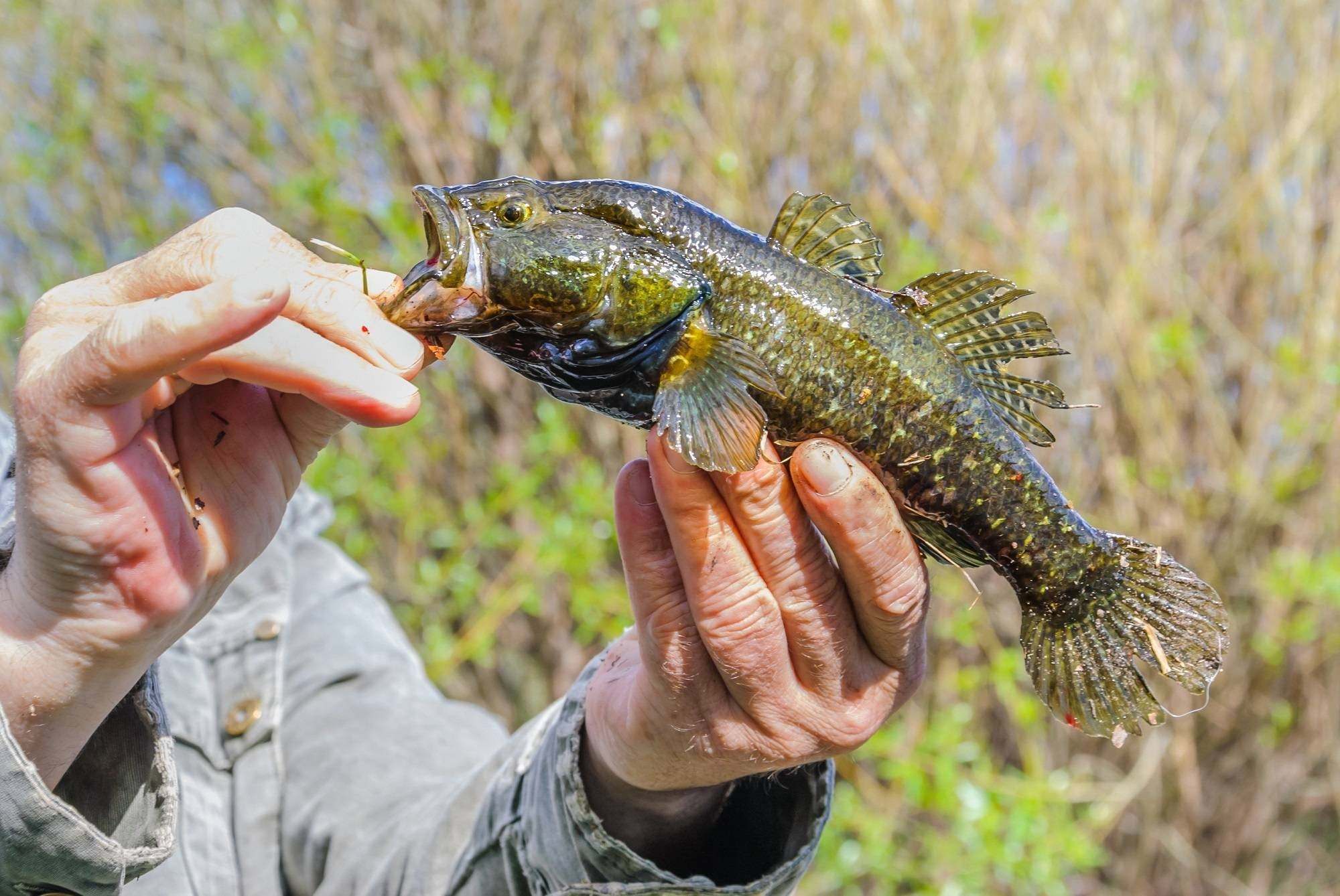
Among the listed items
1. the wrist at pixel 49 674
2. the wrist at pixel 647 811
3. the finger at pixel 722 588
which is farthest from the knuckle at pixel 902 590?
the wrist at pixel 49 674

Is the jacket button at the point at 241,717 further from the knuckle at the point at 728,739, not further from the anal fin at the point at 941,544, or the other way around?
the anal fin at the point at 941,544

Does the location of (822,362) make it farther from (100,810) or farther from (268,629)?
(268,629)

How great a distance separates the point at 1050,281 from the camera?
4777 millimetres

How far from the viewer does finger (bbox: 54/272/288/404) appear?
4.68 ft

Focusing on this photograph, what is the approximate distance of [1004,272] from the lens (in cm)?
489

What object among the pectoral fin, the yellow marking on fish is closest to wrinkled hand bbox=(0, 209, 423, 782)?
the pectoral fin

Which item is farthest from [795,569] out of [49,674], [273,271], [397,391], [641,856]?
[49,674]

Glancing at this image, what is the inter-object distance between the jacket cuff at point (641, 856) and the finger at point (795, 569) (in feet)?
0.99

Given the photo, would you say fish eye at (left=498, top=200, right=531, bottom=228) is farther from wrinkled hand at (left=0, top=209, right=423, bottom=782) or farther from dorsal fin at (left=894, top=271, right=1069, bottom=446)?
dorsal fin at (left=894, top=271, right=1069, bottom=446)

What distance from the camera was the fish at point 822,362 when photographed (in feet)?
5.97

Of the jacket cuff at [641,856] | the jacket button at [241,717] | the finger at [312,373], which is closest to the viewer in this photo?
the finger at [312,373]

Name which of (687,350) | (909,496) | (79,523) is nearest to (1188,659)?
(909,496)

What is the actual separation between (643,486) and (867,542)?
419mm

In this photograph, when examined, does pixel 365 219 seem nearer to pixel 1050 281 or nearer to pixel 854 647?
pixel 1050 281
